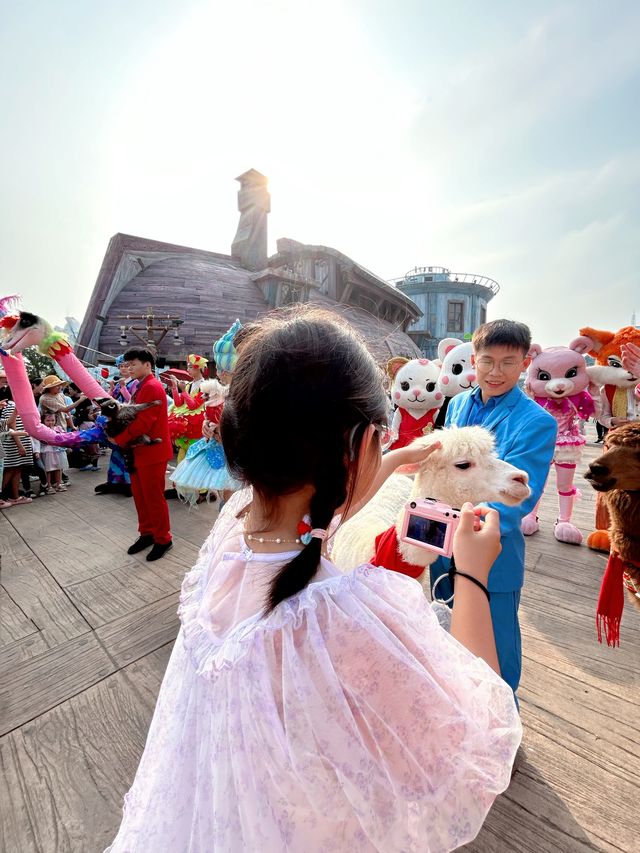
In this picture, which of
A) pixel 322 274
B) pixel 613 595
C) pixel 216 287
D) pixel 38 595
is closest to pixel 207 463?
pixel 38 595

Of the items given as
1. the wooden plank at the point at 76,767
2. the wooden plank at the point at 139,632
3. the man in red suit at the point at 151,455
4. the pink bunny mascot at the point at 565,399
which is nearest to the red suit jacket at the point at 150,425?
the man in red suit at the point at 151,455

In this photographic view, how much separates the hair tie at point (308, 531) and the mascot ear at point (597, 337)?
396cm

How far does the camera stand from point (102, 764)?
167cm

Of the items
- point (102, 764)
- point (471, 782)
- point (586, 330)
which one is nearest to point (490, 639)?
point (471, 782)

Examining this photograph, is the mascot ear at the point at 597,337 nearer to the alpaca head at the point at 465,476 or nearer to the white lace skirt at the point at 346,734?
Result: the alpaca head at the point at 465,476

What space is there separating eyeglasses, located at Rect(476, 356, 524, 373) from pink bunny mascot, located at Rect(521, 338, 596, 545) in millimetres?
2405

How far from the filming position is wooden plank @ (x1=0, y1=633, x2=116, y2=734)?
196cm

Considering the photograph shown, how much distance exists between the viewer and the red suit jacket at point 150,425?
3588 millimetres

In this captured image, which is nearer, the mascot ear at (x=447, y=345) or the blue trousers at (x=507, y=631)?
the blue trousers at (x=507, y=631)

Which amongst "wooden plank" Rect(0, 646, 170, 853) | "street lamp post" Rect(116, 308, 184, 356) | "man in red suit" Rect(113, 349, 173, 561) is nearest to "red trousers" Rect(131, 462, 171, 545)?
"man in red suit" Rect(113, 349, 173, 561)

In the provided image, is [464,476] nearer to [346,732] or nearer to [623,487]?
[623,487]

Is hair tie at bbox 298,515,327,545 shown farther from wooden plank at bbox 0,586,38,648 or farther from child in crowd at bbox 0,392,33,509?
child in crowd at bbox 0,392,33,509

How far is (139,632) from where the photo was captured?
2.54 m

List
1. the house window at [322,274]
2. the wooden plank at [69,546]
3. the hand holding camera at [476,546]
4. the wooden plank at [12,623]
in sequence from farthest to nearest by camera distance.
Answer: the house window at [322,274] < the wooden plank at [69,546] < the wooden plank at [12,623] < the hand holding camera at [476,546]
